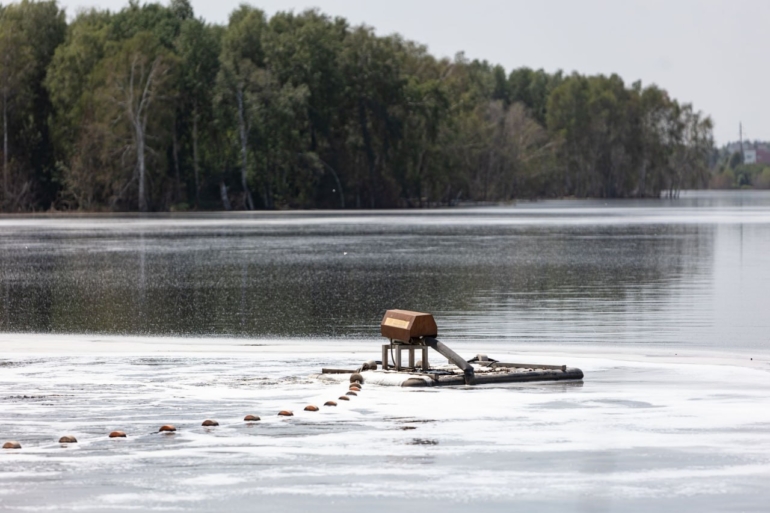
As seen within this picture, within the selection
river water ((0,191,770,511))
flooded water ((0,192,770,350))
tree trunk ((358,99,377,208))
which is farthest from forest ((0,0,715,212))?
river water ((0,191,770,511))

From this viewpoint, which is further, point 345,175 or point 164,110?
point 345,175

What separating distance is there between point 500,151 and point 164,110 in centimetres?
4881

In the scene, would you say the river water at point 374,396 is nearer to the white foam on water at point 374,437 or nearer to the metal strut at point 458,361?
the white foam on water at point 374,437

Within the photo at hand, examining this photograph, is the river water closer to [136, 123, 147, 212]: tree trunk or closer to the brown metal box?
the brown metal box

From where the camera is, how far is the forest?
10219 cm

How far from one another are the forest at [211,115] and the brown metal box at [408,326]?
87969mm

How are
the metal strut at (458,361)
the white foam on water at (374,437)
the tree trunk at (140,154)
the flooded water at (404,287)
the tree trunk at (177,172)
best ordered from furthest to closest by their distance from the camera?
the tree trunk at (177,172)
the tree trunk at (140,154)
the flooded water at (404,287)
the metal strut at (458,361)
the white foam on water at (374,437)

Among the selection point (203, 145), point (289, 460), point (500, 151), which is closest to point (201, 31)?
point (203, 145)

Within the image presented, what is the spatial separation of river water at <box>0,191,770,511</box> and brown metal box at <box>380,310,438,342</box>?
89cm

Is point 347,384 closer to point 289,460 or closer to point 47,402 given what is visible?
point 47,402

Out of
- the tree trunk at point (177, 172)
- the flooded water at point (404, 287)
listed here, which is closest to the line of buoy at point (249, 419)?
the flooded water at point (404, 287)

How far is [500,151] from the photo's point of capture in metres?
142

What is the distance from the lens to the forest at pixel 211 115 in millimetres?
102188

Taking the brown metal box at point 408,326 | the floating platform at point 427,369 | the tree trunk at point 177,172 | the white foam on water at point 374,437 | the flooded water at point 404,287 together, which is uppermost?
the tree trunk at point 177,172
